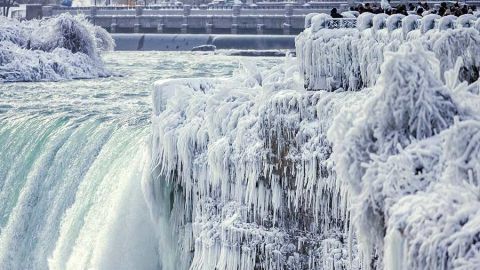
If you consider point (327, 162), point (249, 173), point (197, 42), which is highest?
point (327, 162)

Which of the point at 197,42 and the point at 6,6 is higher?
the point at 6,6

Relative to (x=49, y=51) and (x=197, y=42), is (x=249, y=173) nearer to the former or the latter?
(x=49, y=51)

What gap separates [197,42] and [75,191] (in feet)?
165

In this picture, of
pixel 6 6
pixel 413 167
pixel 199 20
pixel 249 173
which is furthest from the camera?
pixel 6 6

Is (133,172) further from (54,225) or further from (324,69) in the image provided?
(324,69)

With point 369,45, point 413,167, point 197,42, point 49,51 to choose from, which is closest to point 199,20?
point 197,42

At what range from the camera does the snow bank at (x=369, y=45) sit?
598 inches

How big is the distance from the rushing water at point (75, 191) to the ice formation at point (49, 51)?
16459 millimetres

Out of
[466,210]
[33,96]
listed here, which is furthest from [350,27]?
[33,96]

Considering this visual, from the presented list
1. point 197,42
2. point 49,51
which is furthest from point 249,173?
point 197,42

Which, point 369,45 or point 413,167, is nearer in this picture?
point 413,167

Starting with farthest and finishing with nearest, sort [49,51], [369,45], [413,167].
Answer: [49,51] < [369,45] < [413,167]

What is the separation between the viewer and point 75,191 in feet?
72.0

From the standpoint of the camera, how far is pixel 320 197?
598 inches
